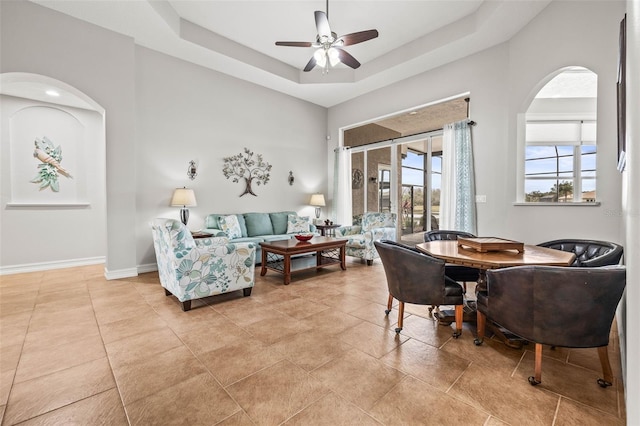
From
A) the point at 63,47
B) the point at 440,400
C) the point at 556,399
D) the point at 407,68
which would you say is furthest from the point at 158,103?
the point at 556,399

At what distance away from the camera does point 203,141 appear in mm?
5215

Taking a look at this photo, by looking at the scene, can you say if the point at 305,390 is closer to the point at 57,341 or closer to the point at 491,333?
the point at 491,333

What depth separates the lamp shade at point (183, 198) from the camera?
4.55 meters

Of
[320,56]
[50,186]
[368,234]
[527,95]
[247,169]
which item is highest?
[320,56]

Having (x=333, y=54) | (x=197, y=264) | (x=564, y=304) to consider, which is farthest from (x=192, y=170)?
(x=564, y=304)

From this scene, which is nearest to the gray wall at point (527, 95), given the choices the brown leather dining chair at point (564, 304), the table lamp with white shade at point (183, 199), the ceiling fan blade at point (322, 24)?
the brown leather dining chair at point (564, 304)

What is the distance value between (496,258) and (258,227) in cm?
419

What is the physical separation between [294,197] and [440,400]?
5.36 meters

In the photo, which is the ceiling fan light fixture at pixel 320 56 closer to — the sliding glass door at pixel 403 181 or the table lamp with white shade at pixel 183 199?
the sliding glass door at pixel 403 181

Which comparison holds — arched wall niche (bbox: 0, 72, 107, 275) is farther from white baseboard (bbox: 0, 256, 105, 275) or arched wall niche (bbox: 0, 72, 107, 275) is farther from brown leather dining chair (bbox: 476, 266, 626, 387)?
brown leather dining chair (bbox: 476, 266, 626, 387)

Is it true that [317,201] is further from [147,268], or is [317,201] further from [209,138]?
[147,268]

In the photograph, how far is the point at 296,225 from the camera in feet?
19.2

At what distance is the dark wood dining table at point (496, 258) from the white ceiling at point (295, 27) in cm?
316

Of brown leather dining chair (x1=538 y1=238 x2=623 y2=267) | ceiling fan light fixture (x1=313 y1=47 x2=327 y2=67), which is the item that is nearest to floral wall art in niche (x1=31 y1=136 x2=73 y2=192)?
ceiling fan light fixture (x1=313 y1=47 x2=327 y2=67)
